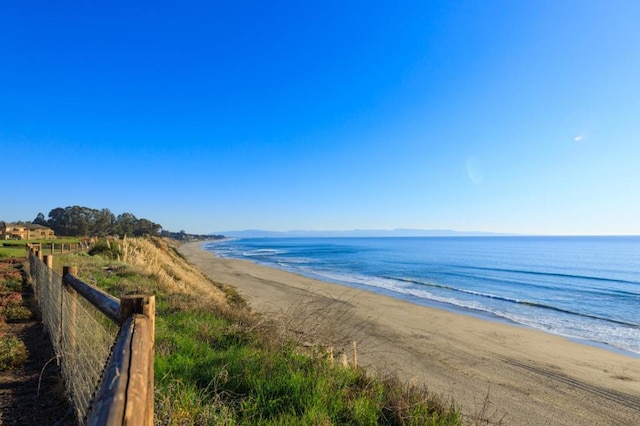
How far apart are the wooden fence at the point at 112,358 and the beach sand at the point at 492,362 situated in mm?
3533

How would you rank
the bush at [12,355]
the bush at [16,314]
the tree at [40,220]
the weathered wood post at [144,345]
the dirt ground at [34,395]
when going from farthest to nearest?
the tree at [40,220] → the bush at [16,314] → the bush at [12,355] → the dirt ground at [34,395] → the weathered wood post at [144,345]

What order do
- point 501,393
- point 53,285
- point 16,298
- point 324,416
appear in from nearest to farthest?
point 324,416 → point 53,285 → point 501,393 → point 16,298

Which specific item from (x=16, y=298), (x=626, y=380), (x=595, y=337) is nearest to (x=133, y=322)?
(x=16, y=298)

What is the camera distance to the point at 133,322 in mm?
1981

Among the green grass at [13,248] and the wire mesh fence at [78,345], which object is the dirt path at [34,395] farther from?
the green grass at [13,248]

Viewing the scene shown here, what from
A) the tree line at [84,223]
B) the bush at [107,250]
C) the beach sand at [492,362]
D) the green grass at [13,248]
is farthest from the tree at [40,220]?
the beach sand at [492,362]

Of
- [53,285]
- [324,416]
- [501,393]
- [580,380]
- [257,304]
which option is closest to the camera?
[324,416]

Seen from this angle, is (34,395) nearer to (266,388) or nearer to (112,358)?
(266,388)

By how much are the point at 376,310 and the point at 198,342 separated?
13849 millimetres

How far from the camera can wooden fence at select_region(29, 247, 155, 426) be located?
4.28 ft

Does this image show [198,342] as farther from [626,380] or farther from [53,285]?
[626,380]

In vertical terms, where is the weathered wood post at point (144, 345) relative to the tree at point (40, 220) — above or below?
below

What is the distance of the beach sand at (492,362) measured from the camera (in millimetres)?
7484

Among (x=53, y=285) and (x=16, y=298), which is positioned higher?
(x=53, y=285)
